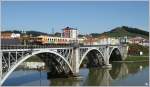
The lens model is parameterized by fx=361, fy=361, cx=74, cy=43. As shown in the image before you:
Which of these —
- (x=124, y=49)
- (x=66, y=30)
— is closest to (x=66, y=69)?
(x=66, y=30)

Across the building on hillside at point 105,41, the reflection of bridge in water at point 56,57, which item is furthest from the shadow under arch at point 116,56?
the reflection of bridge in water at point 56,57

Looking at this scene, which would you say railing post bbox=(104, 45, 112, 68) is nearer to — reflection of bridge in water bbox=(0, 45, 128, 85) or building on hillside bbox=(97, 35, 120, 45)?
reflection of bridge in water bbox=(0, 45, 128, 85)

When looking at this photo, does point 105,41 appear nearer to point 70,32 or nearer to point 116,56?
point 116,56

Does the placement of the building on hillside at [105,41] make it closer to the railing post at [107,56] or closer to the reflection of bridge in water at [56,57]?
the reflection of bridge in water at [56,57]

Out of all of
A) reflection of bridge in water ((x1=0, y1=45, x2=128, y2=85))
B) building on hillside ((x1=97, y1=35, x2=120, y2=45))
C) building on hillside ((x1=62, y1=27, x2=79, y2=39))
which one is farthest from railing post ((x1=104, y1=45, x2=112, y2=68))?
building on hillside ((x1=97, y1=35, x2=120, y2=45))

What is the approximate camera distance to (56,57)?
3644 centimetres

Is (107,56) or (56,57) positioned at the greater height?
(56,57)

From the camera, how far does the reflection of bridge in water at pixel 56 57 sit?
25.2 m

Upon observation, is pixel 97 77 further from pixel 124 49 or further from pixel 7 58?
pixel 124 49

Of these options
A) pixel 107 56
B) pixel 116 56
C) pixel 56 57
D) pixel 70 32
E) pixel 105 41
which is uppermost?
pixel 70 32

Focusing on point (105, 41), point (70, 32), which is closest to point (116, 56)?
point (70, 32)

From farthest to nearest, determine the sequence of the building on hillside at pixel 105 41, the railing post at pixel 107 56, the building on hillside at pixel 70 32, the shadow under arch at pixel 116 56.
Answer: the building on hillside at pixel 105 41 → the shadow under arch at pixel 116 56 → the building on hillside at pixel 70 32 → the railing post at pixel 107 56

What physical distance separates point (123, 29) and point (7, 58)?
159 meters

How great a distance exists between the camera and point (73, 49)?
1556 inches
